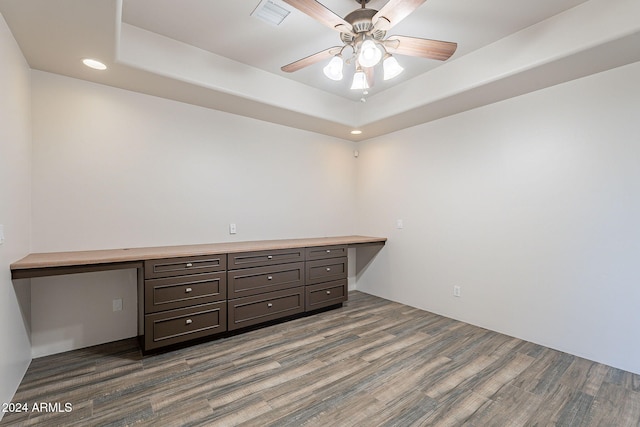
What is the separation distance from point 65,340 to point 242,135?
2.66 meters

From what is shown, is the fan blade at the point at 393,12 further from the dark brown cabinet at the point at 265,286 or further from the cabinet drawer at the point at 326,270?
the cabinet drawer at the point at 326,270

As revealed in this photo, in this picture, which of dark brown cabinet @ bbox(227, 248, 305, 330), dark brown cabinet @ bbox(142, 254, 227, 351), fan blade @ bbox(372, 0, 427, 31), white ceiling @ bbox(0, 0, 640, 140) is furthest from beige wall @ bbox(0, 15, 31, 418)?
fan blade @ bbox(372, 0, 427, 31)

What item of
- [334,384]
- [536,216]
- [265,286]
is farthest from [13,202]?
[536,216]

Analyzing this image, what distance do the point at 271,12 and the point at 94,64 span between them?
1518 millimetres

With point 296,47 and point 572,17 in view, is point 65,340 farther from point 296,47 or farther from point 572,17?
point 572,17

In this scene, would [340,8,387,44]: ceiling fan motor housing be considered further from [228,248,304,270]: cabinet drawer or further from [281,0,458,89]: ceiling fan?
[228,248,304,270]: cabinet drawer

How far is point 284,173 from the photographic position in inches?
159

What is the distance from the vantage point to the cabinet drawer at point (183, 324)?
2.54m

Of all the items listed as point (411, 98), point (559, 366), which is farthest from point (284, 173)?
point (559, 366)

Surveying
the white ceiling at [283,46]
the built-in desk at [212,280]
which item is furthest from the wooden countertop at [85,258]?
the white ceiling at [283,46]

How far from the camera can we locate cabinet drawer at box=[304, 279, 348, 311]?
141 inches

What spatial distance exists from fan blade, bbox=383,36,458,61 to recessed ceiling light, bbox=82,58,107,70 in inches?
89.7

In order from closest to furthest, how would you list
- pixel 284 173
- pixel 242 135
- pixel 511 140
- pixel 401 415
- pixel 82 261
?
pixel 401 415
pixel 82 261
pixel 511 140
pixel 242 135
pixel 284 173

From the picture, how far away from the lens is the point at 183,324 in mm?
2693
